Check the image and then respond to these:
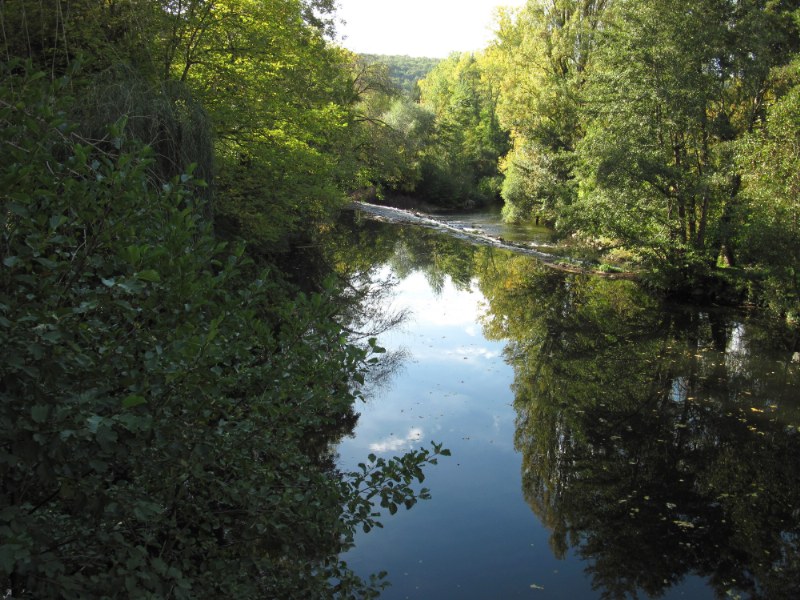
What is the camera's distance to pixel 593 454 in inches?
368

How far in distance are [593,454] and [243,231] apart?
8588 millimetres

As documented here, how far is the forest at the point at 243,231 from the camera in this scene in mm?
2818

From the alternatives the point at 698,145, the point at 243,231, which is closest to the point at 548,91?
the point at 698,145

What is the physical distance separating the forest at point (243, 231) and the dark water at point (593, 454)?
0.95 m

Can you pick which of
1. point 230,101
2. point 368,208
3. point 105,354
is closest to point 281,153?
point 230,101

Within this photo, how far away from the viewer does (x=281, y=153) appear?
14.3 m

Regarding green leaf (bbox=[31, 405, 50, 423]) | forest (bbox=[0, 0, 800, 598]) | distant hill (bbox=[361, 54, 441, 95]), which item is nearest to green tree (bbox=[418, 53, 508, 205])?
forest (bbox=[0, 0, 800, 598])

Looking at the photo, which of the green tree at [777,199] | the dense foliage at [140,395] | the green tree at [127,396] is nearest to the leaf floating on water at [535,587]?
the dense foliage at [140,395]

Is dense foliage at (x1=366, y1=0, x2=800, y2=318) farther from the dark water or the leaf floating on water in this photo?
the leaf floating on water

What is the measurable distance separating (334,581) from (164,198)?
14.6 ft

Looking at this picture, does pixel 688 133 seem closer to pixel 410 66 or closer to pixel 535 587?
pixel 535 587

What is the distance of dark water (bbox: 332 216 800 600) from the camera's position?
22.3ft

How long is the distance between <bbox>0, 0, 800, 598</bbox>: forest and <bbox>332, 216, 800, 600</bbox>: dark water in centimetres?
95

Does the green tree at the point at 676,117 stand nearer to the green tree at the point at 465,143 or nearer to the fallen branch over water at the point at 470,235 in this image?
the fallen branch over water at the point at 470,235
